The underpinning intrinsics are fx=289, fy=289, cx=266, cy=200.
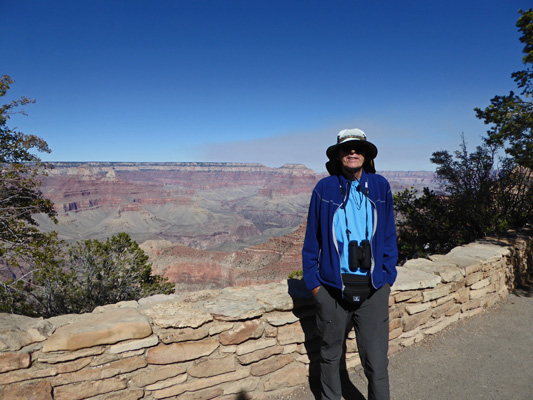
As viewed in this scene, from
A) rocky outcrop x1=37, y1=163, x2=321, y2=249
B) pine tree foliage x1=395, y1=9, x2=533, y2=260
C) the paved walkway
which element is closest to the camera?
the paved walkway

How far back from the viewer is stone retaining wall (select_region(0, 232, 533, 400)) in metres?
2.11

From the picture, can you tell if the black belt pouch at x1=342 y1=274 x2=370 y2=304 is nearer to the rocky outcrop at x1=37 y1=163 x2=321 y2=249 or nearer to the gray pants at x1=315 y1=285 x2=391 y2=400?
the gray pants at x1=315 y1=285 x2=391 y2=400

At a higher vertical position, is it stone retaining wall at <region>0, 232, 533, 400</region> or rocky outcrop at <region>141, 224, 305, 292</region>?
stone retaining wall at <region>0, 232, 533, 400</region>

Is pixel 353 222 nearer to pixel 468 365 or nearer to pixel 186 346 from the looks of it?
pixel 186 346

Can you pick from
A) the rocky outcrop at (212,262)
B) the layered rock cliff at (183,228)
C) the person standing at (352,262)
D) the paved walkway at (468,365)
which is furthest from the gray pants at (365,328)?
the rocky outcrop at (212,262)

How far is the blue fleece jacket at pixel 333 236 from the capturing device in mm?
2168

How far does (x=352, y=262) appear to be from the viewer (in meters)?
2.11

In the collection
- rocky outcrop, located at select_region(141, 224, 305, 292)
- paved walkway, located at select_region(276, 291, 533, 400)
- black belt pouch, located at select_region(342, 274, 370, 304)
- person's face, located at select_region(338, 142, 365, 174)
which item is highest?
person's face, located at select_region(338, 142, 365, 174)

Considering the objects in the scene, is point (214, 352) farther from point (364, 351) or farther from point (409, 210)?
point (409, 210)

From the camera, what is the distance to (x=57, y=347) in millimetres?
2104

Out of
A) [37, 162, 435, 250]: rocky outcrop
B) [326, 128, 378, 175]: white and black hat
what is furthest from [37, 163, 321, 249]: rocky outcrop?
[326, 128, 378, 175]: white and black hat

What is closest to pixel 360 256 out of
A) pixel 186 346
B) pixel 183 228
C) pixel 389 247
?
pixel 389 247

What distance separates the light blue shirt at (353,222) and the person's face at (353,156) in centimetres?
22

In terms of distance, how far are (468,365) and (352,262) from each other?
2.42 metres
